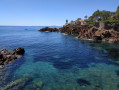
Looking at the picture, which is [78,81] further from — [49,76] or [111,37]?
[111,37]

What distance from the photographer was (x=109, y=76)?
17.7m

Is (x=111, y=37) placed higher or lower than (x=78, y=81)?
higher

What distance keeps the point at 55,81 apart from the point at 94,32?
51.0 meters

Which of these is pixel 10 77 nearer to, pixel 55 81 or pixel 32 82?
pixel 32 82

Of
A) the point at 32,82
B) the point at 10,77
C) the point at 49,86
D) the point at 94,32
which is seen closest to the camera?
the point at 49,86

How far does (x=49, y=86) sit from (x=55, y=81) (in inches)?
67.4

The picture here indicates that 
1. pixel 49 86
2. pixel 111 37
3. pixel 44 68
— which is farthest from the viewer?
pixel 111 37

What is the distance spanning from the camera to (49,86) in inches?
585

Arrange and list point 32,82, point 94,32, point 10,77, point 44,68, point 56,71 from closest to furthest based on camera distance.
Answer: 1. point 32,82
2. point 10,77
3. point 56,71
4. point 44,68
5. point 94,32

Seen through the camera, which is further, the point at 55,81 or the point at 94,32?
the point at 94,32

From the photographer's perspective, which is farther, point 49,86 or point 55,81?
point 55,81

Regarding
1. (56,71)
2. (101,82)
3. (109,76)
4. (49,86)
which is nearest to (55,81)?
(49,86)

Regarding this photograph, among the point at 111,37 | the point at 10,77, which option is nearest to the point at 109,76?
the point at 10,77

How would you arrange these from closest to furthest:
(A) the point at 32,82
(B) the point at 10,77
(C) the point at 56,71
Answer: (A) the point at 32,82 → (B) the point at 10,77 → (C) the point at 56,71
